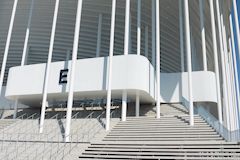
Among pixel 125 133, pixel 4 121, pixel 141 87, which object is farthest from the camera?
pixel 4 121

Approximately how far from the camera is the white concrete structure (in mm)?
14383

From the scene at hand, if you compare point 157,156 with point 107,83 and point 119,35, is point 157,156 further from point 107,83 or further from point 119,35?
point 119,35

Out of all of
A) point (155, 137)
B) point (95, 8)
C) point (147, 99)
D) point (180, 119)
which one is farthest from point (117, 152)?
point (95, 8)

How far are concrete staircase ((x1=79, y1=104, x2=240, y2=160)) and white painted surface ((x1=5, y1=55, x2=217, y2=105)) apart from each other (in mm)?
2301

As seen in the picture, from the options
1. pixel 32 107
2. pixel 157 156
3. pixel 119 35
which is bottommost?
pixel 157 156

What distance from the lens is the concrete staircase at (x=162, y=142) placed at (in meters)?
8.29

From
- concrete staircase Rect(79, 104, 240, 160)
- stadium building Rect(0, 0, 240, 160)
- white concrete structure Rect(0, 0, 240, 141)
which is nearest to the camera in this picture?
concrete staircase Rect(79, 104, 240, 160)

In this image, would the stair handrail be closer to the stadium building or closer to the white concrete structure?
the stadium building

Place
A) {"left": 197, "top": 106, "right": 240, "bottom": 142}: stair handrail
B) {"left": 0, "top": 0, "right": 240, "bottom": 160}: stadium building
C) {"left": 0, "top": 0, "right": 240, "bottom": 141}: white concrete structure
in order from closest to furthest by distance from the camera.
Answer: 1. {"left": 197, "top": 106, "right": 240, "bottom": 142}: stair handrail
2. {"left": 0, "top": 0, "right": 240, "bottom": 160}: stadium building
3. {"left": 0, "top": 0, "right": 240, "bottom": 141}: white concrete structure

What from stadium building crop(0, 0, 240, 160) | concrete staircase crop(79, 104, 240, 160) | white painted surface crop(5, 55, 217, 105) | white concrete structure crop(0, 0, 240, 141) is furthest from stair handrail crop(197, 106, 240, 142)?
white painted surface crop(5, 55, 217, 105)

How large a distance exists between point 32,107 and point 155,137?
590 inches

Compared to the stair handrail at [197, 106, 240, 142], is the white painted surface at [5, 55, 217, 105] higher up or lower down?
higher up

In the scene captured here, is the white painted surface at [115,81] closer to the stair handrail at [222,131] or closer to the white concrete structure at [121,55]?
the white concrete structure at [121,55]

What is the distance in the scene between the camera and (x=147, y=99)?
1730cm
